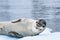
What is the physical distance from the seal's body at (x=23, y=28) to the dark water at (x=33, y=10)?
3.77 ft

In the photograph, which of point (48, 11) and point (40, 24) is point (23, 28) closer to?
point (40, 24)

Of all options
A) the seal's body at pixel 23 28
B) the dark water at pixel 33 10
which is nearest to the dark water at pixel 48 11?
the dark water at pixel 33 10

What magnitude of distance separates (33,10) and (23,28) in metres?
1.28

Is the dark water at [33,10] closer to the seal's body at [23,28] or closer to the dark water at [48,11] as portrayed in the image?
the dark water at [48,11]

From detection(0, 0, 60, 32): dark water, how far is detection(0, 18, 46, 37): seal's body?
1.15m

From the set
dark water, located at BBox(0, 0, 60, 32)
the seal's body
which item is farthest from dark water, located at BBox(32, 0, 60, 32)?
the seal's body

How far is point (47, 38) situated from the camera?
3.74 ft

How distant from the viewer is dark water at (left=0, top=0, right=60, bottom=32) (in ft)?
7.92

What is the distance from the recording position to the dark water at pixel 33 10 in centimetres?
241

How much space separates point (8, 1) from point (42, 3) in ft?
1.69

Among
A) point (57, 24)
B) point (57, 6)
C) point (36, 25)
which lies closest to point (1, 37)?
point (36, 25)

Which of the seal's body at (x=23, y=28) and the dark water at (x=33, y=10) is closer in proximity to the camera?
the seal's body at (x=23, y=28)

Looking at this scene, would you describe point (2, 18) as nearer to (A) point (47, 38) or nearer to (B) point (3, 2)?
(B) point (3, 2)

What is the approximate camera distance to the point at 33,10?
249 centimetres
